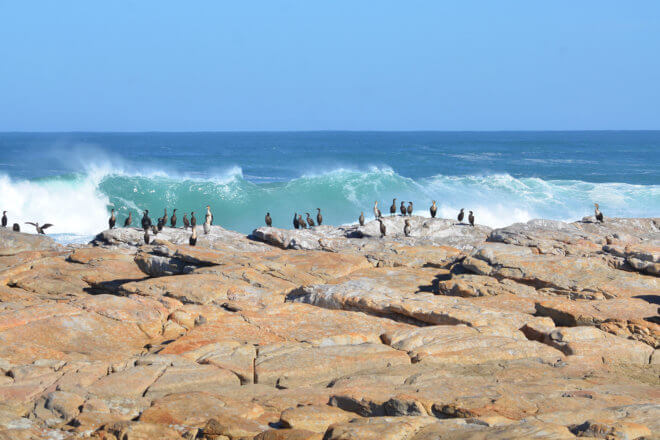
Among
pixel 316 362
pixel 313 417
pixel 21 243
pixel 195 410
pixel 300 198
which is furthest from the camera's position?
pixel 300 198

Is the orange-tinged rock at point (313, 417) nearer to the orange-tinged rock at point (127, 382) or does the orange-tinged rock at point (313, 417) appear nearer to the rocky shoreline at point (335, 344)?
the rocky shoreline at point (335, 344)

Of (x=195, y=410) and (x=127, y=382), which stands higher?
(x=195, y=410)

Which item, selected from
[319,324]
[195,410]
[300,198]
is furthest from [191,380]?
[300,198]

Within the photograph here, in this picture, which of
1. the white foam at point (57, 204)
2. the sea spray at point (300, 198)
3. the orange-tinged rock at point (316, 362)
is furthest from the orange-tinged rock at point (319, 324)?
the sea spray at point (300, 198)

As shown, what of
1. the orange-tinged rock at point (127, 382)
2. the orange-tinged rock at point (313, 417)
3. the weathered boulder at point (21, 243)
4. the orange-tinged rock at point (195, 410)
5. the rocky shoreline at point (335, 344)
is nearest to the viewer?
the orange-tinged rock at point (313, 417)

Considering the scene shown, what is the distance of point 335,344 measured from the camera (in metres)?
11.2

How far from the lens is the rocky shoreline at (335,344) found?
25.7 feet

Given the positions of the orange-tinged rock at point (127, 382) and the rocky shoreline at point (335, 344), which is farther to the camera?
the orange-tinged rock at point (127, 382)

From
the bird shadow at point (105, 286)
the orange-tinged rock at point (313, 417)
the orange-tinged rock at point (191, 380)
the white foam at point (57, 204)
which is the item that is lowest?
the white foam at point (57, 204)

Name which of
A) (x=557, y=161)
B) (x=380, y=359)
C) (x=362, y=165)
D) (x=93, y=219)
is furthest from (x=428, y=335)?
(x=557, y=161)

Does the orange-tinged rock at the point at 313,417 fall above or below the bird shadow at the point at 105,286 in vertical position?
above

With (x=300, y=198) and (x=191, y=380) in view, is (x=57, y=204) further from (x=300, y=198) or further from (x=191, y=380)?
(x=191, y=380)

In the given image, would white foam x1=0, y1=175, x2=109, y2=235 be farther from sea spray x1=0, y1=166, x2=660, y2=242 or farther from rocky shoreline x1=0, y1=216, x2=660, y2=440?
rocky shoreline x1=0, y1=216, x2=660, y2=440

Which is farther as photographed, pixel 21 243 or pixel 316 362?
pixel 21 243
